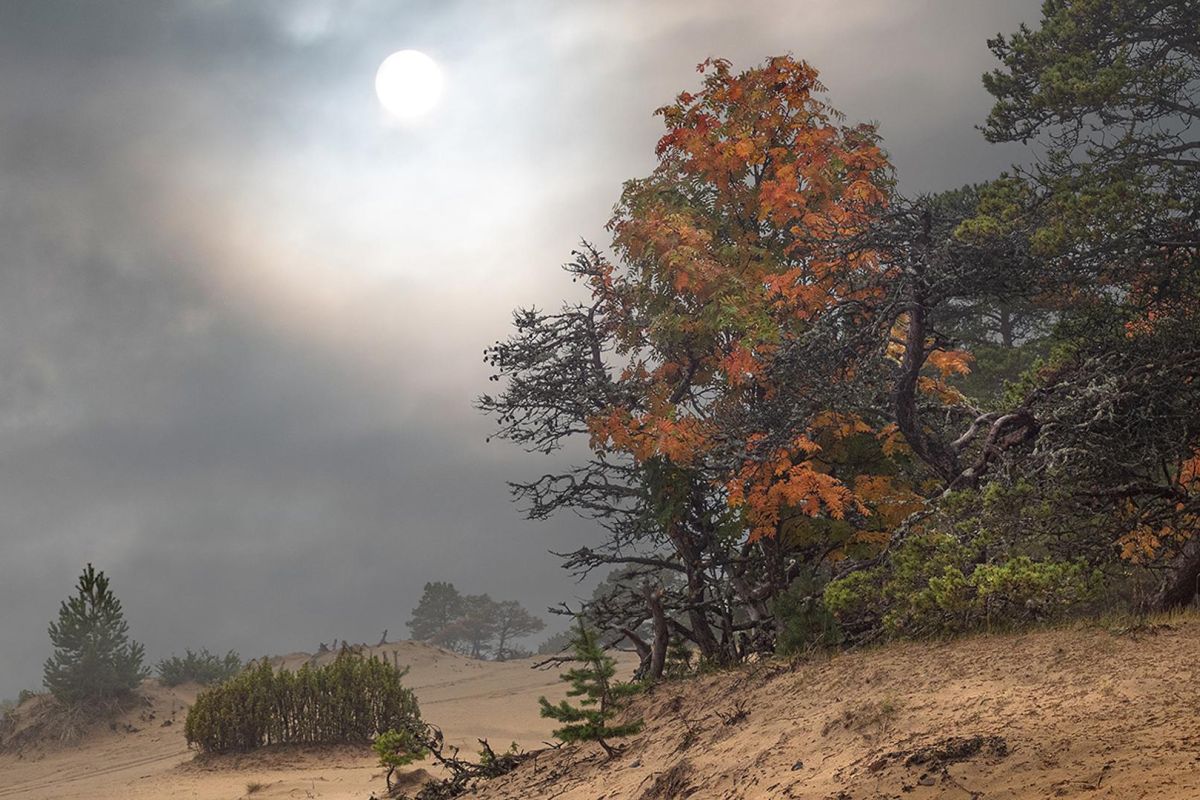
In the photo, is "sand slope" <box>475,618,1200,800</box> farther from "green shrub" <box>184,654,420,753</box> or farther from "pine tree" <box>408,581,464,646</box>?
"pine tree" <box>408,581,464,646</box>

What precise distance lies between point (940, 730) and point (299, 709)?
16.2 meters

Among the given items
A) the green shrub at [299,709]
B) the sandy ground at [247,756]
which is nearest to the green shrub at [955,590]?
the sandy ground at [247,756]

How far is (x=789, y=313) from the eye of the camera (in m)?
14.0

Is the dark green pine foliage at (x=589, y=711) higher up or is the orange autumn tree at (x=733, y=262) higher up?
the orange autumn tree at (x=733, y=262)

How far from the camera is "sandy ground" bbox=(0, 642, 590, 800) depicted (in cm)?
1519

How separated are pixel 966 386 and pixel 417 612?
200 feet

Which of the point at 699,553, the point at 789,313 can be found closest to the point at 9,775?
the point at 699,553

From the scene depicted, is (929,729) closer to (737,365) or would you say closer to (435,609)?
(737,365)

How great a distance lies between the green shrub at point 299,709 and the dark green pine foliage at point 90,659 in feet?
41.9

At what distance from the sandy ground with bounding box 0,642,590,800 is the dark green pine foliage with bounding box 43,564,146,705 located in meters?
1.26

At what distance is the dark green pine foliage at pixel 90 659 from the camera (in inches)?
1159

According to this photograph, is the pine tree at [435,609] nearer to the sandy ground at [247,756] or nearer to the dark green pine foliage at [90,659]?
the sandy ground at [247,756]

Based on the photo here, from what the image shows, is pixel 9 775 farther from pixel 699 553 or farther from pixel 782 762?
pixel 782 762

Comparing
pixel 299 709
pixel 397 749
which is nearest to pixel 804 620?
pixel 397 749
